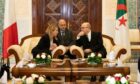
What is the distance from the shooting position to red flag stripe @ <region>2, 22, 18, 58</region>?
20.7 ft

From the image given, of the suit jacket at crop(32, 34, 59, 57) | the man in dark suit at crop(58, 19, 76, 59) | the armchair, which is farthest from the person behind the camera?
the man in dark suit at crop(58, 19, 76, 59)

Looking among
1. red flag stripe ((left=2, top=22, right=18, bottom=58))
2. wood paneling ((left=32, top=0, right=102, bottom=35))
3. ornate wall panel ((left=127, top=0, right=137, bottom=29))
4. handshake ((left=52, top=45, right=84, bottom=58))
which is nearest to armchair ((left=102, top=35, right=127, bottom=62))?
handshake ((left=52, top=45, right=84, bottom=58))

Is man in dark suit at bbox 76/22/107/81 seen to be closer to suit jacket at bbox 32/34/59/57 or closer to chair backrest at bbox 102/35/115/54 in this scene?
chair backrest at bbox 102/35/115/54

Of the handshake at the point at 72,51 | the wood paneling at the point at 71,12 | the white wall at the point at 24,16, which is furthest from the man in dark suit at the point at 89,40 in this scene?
the white wall at the point at 24,16

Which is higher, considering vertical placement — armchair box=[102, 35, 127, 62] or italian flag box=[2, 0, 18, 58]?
italian flag box=[2, 0, 18, 58]

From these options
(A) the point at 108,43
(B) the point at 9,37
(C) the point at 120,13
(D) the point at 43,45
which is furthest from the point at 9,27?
(C) the point at 120,13

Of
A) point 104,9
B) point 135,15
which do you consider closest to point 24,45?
point 104,9

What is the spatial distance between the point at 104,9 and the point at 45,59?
3.15 metres

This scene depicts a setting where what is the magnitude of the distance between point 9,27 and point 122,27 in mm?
2432

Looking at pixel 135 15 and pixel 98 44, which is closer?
pixel 98 44

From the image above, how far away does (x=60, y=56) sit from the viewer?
6.07 meters

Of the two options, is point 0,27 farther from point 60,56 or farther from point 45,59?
point 45,59

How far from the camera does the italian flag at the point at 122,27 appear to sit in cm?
664

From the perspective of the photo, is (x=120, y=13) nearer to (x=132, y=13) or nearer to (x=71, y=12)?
(x=132, y=13)
